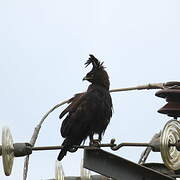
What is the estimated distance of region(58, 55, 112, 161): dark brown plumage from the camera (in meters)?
10.8

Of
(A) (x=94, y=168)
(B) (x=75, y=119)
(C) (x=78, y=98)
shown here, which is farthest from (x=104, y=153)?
(C) (x=78, y=98)

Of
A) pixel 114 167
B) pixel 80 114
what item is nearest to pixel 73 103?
pixel 80 114

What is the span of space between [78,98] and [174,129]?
10.7 feet

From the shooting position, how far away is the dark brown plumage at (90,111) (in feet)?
35.5

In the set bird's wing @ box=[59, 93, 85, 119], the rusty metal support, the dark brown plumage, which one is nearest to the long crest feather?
the dark brown plumage

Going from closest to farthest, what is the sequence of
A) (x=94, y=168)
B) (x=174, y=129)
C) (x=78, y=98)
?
Answer: (x=94, y=168) < (x=174, y=129) < (x=78, y=98)

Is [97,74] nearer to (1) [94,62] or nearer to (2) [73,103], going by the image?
(1) [94,62]

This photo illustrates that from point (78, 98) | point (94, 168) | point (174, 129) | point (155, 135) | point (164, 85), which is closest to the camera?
point (94, 168)

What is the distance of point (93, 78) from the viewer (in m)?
12.1

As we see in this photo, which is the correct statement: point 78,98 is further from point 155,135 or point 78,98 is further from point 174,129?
point 174,129

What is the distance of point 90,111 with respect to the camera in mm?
11234

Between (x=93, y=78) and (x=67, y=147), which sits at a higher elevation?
(x=93, y=78)

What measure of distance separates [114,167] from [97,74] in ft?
15.8

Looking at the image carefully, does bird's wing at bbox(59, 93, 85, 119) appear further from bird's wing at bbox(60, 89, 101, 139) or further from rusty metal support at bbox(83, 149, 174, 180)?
rusty metal support at bbox(83, 149, 174, 180)
